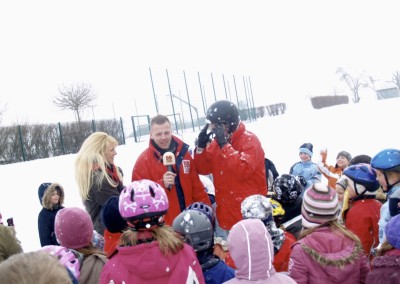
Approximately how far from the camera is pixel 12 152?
16859 mm

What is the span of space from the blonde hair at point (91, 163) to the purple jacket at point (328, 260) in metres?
2.07

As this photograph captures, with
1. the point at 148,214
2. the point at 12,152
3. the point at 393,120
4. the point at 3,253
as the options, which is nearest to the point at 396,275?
the point at 148,214

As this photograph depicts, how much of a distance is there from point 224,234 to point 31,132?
614 inches

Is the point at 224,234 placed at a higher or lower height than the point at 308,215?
lower

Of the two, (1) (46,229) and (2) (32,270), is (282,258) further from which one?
(1) (46,229)

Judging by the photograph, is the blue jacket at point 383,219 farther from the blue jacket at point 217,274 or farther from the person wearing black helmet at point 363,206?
the blue jacket at point 217,274

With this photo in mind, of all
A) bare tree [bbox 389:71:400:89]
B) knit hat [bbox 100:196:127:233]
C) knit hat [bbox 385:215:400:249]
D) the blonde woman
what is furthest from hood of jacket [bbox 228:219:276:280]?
bare tree [bbox 389:71:400:89]

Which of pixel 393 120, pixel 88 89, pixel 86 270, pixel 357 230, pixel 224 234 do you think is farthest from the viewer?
pixel 88 89

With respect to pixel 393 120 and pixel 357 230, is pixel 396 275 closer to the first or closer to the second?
pixel 357 230

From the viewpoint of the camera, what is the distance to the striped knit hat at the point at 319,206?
2.75m

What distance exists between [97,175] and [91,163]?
0.15 meters

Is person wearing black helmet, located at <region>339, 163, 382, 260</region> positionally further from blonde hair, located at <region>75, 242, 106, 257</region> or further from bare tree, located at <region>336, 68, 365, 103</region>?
bare tree, located at <region>336, 68, 365, 103</region>

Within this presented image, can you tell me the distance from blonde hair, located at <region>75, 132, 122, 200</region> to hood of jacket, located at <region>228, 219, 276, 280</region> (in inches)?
80.1

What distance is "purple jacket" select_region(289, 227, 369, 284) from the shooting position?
251cm
